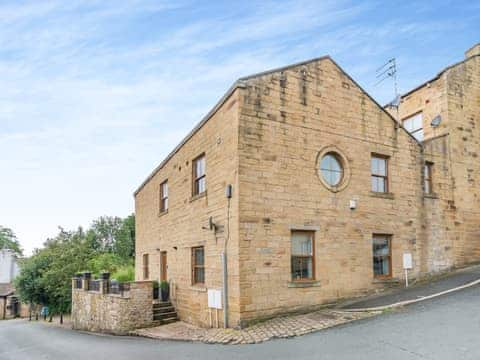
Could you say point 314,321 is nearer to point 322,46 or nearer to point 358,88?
point 358,88

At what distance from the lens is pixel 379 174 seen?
14.8 metres

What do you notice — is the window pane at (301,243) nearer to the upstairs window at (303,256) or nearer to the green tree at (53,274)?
the upstairs window at (303,256)

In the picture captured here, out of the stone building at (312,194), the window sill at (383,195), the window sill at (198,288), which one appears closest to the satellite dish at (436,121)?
the stone building at (312,194)

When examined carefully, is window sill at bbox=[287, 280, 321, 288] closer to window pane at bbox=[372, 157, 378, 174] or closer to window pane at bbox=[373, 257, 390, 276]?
window pane at bbox=[373, 257, 390, 276]

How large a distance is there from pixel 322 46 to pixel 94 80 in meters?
8.62

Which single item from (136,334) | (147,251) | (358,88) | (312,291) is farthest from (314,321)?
(147,251)

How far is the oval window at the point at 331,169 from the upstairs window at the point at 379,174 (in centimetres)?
158

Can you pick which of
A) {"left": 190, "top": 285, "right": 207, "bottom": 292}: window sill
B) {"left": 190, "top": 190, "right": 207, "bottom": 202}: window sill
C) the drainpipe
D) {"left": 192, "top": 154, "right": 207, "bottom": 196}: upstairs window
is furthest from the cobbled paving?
{"left": 192, "top": 154, "right": 207, "bottom": 196}: upstairs window

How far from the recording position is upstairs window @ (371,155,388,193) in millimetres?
14659

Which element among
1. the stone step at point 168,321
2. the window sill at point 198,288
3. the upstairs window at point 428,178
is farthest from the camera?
the upstairs window at point 428,178

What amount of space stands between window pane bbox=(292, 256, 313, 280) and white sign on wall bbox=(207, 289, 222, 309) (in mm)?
2278

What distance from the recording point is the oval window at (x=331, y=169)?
13.5m

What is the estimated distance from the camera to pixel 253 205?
11.8 meters

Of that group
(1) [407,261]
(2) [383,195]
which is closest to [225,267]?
(2) [383,195]
